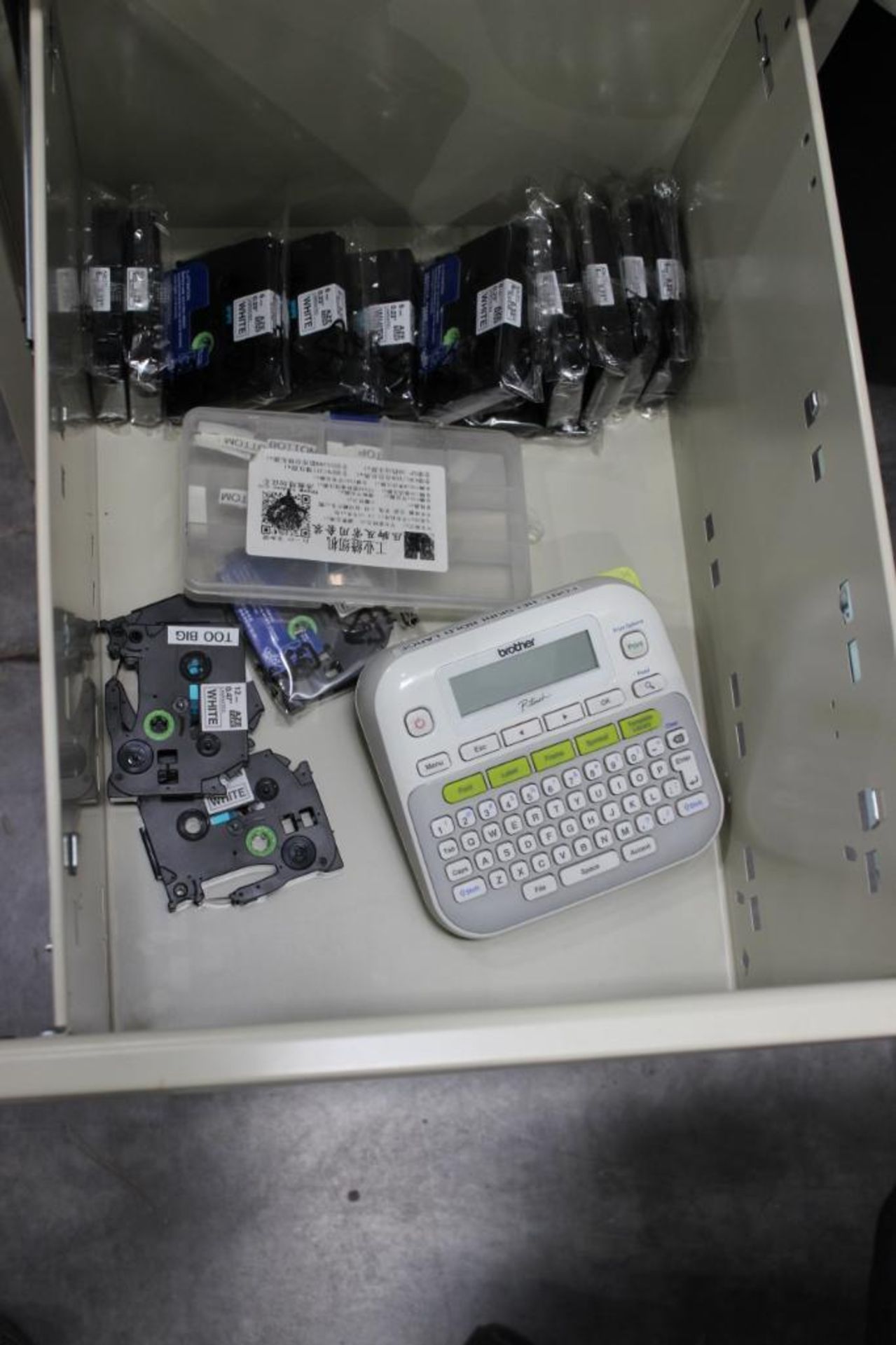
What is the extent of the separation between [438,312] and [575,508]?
178mm

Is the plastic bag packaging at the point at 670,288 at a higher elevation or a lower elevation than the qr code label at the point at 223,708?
higher

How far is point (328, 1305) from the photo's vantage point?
110 centimetres

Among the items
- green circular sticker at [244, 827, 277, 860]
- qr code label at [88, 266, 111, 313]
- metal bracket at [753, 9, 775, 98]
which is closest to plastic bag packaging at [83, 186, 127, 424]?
qr code label at [88, 266, 111, 313]

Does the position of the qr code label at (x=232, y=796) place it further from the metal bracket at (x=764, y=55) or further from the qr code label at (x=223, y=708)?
the metal bracket at (x=764, y=55)

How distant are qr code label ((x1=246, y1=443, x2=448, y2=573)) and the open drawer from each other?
0.09 meters

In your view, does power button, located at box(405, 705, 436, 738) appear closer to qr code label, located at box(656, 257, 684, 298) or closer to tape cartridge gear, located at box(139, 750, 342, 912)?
tape cartridge gear, located at box(139, 750, 342, 912)

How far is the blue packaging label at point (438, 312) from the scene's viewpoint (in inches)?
32.8

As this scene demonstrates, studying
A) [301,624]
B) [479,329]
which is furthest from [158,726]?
[479,329]

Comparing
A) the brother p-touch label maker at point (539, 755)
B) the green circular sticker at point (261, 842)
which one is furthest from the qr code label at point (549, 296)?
the green circular sticker at point (261, 842)

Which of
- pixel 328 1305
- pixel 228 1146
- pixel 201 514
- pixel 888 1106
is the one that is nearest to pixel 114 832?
pixel 201 514

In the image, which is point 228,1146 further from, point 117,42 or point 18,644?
point 117,42

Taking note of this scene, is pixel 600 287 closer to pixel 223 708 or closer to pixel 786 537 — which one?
pixel 786 537

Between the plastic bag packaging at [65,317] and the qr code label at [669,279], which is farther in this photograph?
the qr code label at [669,279]

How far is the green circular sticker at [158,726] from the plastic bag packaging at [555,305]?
355mm
